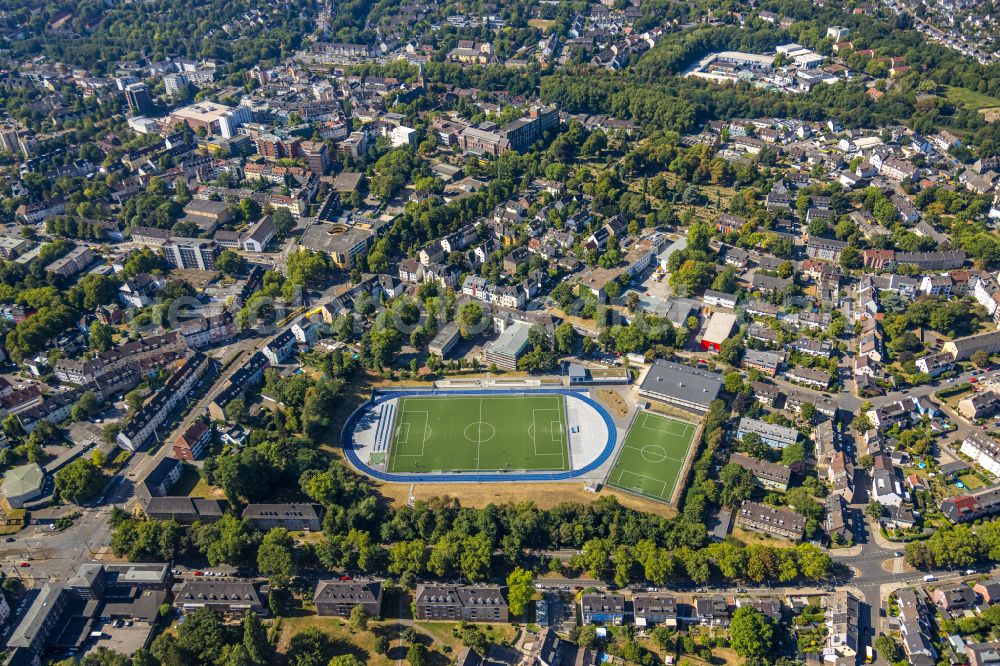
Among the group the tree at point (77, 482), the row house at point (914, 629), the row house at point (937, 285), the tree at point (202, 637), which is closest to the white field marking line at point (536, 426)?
the row house at point (914, 629)

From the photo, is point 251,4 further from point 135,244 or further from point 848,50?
point 848,50

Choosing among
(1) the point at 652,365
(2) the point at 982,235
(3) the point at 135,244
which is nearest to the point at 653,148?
(2) the point at 982,235

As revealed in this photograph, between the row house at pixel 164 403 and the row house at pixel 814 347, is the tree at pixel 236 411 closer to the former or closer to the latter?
the row house at pixel 164 403

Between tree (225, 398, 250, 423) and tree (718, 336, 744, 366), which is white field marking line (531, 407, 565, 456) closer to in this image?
tree (718, 336, 744, 366)

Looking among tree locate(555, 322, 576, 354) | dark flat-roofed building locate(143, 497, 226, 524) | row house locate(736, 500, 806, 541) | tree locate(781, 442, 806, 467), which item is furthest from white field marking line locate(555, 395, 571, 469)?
dark flat-roofed building locate(143, 497, 226, 524)

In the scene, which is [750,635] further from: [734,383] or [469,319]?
[469,319]

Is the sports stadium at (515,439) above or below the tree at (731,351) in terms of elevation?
below

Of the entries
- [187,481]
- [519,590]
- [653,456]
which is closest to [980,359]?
[653,456]
